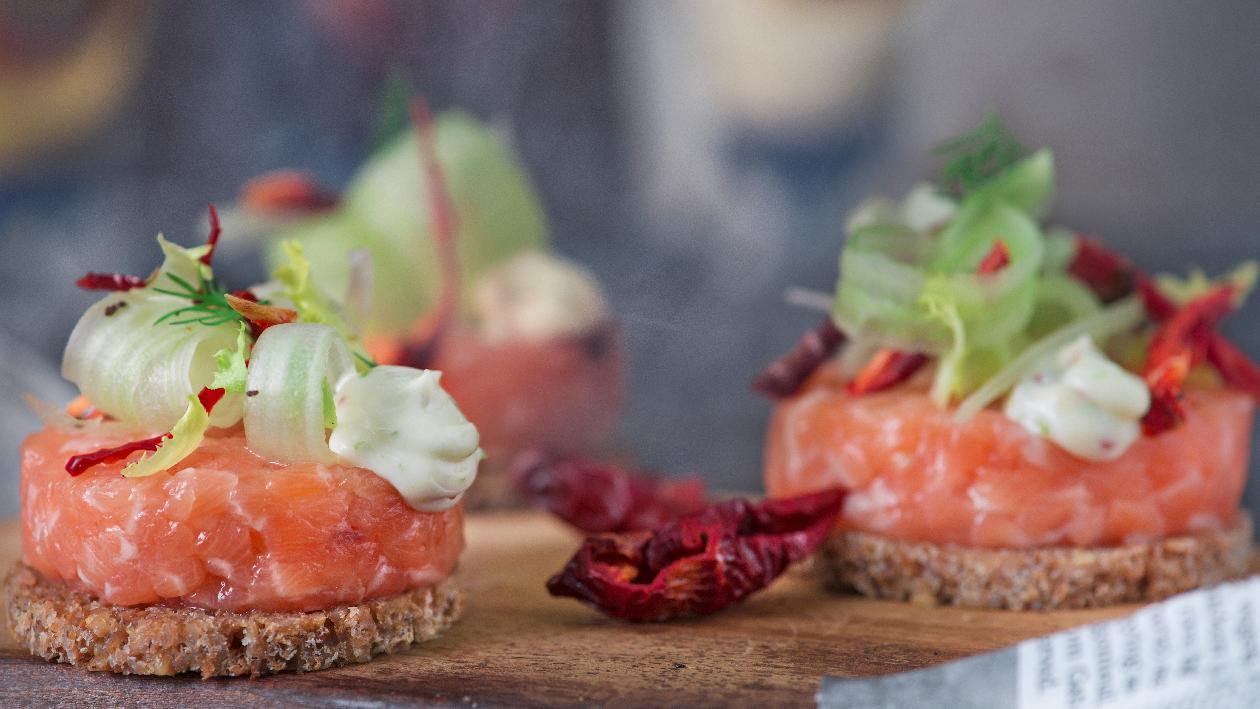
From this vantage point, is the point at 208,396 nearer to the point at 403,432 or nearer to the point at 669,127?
the point at 403,432

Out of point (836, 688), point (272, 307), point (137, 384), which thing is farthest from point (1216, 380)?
point (137, 384)

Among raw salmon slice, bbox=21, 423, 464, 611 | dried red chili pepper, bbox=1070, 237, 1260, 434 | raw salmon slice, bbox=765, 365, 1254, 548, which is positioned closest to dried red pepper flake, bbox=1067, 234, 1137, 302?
dried red chili pepper, bbox=1070, 237, 1260, 434

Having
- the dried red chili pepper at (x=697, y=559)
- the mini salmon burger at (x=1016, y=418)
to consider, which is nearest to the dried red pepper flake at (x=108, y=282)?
the dried red chili pepper at (x=697, y=559)

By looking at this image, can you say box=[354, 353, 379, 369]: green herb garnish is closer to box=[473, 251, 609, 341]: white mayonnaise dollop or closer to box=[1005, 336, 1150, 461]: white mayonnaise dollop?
box=[1005, 336, 1150, 461]: white mayonnaise dollop

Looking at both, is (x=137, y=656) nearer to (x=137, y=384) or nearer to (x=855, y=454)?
(x=137, y=384)

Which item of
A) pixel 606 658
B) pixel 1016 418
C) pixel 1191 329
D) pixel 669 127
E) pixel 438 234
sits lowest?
pixel 606 658

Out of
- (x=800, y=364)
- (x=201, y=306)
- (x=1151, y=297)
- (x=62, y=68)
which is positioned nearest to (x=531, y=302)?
(x=800, y=364)
